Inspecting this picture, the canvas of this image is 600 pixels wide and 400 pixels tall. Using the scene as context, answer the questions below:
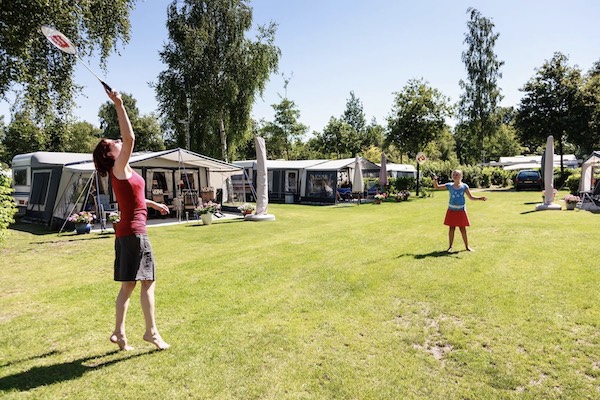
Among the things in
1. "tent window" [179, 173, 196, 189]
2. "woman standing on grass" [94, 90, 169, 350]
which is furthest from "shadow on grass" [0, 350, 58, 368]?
"tent window" [179, 173, 196, 189]

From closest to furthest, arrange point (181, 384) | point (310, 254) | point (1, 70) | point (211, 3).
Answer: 1. point (181, 384)
2. point (310, 254)
3. point (1, 70)
4. point (211, 3)

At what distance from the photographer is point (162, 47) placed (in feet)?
67.3

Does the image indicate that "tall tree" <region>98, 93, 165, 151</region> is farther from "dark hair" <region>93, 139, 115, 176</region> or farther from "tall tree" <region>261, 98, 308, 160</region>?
"dark hair" <region>93, 139, 115, 176</region>

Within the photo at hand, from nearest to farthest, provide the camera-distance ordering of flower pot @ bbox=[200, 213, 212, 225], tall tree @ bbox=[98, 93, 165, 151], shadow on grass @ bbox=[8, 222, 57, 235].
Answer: shadow on grass @ bbox=[8, 222, 57, 235] → flower pot @ bbox=[200, 213, 212, 225] → tall tree @ bbox=[98, 93, 165, 151]

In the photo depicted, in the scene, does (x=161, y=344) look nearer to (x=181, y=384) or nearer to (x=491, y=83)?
(x=181, y=384)

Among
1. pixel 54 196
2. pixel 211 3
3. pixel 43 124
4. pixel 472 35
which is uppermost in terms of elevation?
pixel 472 35

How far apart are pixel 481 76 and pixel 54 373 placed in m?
33.7

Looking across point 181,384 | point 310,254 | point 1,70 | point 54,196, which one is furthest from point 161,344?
point 54,196

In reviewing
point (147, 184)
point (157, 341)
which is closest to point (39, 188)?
point (147, 184)

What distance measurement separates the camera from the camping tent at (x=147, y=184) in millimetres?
11812

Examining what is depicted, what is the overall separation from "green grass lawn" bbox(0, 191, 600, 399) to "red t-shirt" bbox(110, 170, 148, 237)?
104 centimetres

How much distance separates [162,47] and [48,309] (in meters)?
19.1

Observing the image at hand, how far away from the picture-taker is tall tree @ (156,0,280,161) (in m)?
19.6

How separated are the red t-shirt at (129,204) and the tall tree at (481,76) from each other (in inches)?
1275
